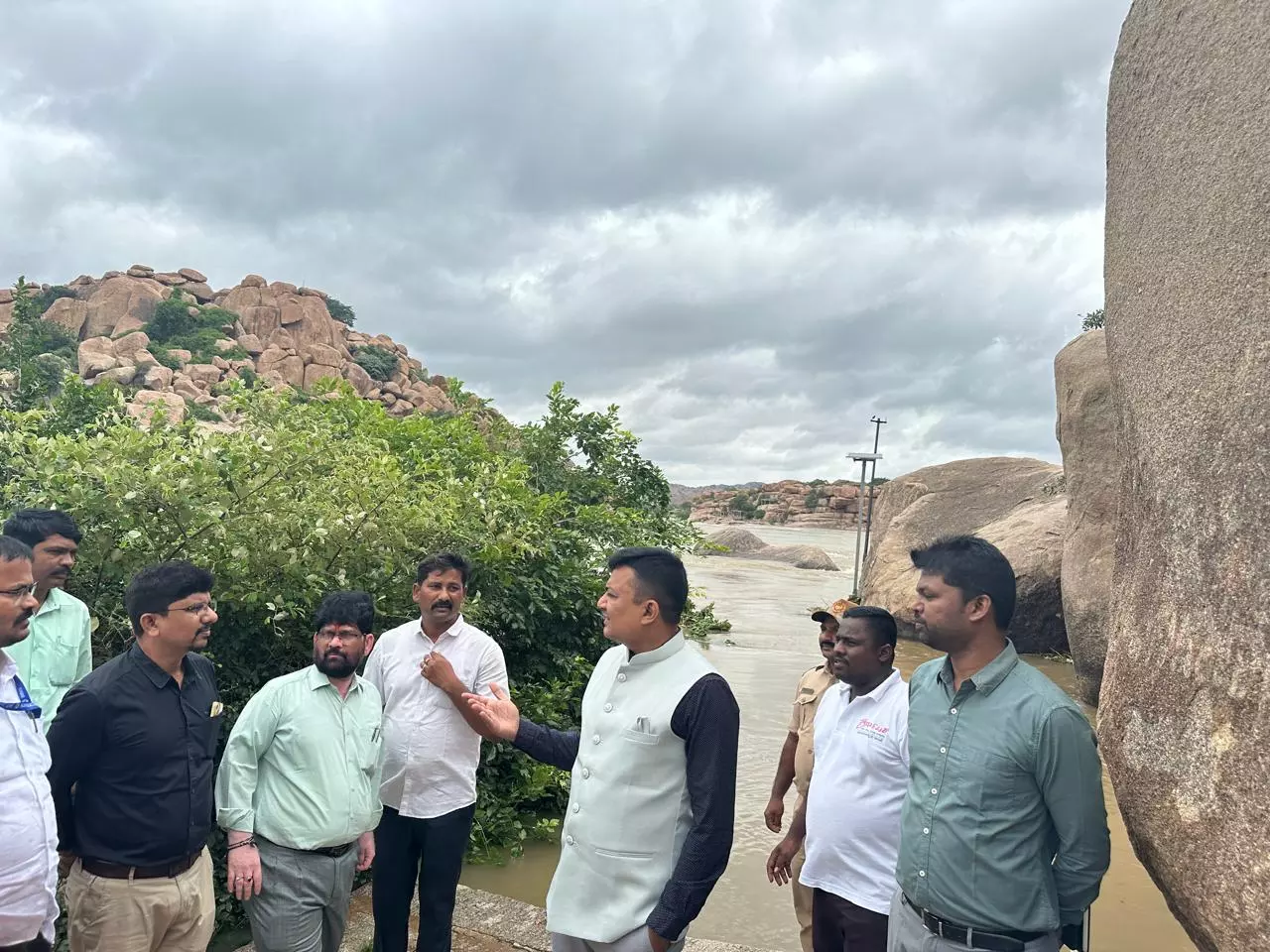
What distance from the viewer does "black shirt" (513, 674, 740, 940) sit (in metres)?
2.29

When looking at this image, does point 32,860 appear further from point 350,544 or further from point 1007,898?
point 350,544

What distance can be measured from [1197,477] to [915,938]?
1601 millimetres

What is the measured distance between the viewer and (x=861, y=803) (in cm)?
326

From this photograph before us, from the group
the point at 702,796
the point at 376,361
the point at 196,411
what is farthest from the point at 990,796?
the point at 376,361

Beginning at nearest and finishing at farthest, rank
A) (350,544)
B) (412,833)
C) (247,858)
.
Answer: (247,858) → (412,833) → (350,544)

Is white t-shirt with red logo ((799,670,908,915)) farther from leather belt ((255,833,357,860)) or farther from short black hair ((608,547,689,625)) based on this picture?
leather belt ((255,833,357,860))

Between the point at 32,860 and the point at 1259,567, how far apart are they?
3330 millimetres

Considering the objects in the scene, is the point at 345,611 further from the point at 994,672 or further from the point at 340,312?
the point at 340,312

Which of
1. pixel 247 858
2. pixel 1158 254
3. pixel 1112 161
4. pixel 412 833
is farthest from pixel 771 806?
pixel 1112 161

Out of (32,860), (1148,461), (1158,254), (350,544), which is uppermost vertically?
(1158,254)

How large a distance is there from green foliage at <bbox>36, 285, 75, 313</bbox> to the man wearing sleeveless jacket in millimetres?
81318

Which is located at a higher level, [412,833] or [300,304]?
[300,304]

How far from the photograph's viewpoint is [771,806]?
4.40 metres

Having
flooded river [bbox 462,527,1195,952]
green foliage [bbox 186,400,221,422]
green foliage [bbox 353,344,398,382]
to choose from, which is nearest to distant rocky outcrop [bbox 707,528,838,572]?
flooded river [bbox 462,527,1195,952]
